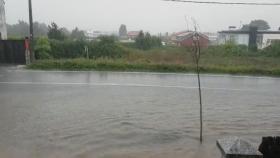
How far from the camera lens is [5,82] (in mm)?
12320

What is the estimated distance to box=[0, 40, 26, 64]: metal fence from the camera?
56.9 feet

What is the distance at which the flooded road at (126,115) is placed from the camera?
5.98m

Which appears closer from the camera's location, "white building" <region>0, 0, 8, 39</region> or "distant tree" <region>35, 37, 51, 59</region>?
"distant tree" <region>35, 37, 51, 59</region>

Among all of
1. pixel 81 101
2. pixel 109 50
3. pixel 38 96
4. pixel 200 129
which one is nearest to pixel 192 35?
pixel 200 129

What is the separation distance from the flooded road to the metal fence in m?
4.08

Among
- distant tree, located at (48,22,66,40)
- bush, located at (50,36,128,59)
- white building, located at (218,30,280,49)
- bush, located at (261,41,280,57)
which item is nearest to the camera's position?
bush, located at (50,36,128,59)

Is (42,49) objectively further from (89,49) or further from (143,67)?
(143,67)

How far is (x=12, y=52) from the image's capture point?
17500 mm

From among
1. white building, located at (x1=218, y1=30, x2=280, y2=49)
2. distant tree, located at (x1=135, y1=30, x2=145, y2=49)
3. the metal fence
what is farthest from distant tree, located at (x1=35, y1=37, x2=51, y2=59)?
white building, located at (x1=218, y1=30, x2=280, y2=49)

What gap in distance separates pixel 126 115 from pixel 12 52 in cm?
1180

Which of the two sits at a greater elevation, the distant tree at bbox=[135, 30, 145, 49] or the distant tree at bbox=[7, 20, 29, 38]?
the distant tree at bbox=[7, 20, 29, 38]

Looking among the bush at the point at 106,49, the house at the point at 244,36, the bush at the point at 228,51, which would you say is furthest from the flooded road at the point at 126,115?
the house at the point at 244,36

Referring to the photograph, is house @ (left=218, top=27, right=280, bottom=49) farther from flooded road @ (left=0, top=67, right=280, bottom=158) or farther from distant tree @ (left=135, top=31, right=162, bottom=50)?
flooded road @ (left=0, top=67, right=280, bottom=158)

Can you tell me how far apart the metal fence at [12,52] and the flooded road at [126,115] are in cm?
408
